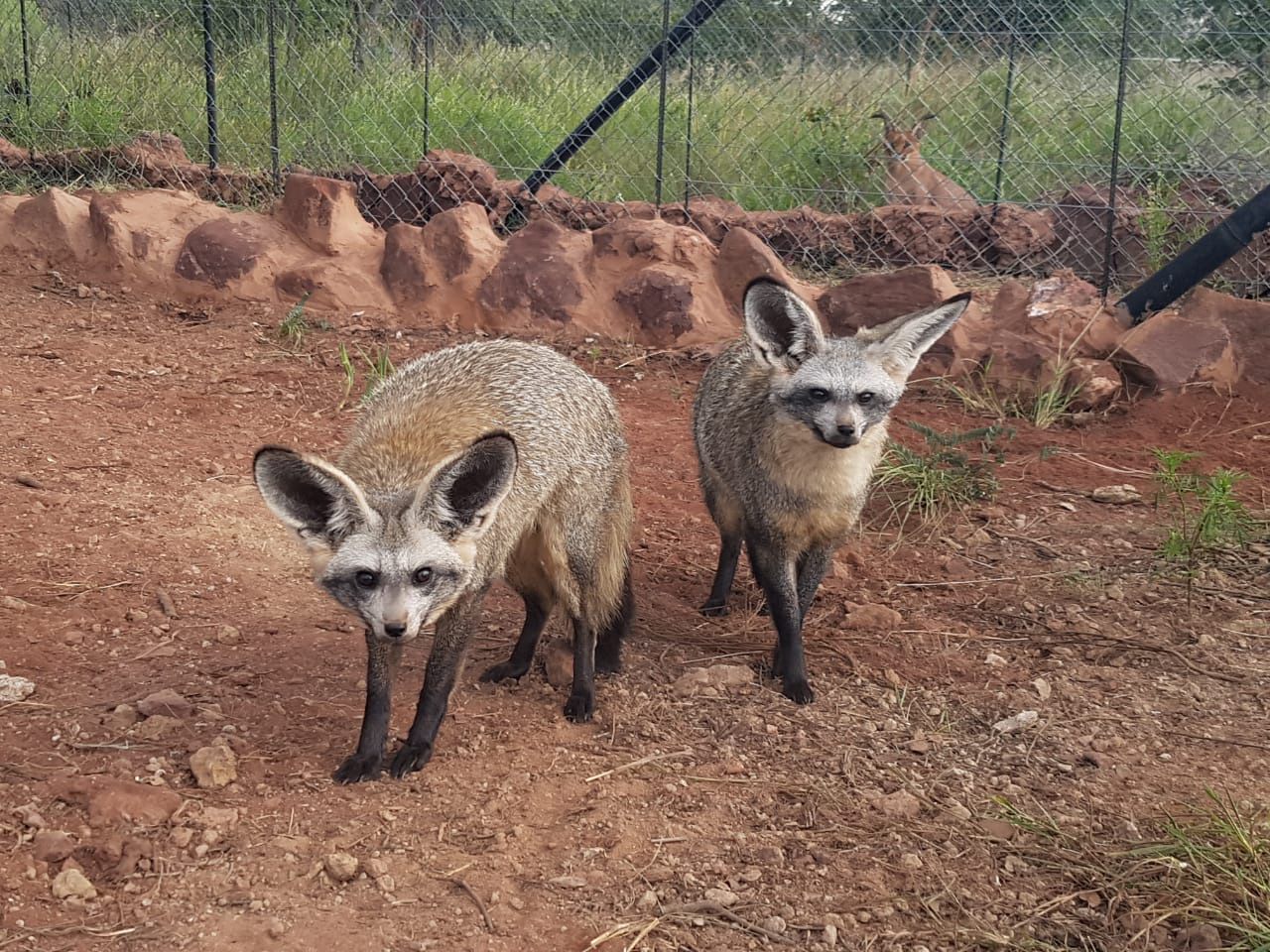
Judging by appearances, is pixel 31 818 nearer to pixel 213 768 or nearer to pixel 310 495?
pixel 213 768

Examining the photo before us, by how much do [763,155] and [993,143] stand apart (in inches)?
65.0

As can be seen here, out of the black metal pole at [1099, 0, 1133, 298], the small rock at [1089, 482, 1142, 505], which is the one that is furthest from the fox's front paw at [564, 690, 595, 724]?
the black metal pole at [1099, 0, 1133, 298]

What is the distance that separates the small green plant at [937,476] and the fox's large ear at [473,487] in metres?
2.86

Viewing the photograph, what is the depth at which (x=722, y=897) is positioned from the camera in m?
3.19

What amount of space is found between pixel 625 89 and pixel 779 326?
4.15 meters

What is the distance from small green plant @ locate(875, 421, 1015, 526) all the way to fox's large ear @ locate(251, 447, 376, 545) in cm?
318

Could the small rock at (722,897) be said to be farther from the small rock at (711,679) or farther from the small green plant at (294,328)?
the small green plant at (294,328)

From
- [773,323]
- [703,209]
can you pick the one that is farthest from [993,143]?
[773,323]

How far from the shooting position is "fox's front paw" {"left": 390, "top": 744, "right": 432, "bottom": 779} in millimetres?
3822

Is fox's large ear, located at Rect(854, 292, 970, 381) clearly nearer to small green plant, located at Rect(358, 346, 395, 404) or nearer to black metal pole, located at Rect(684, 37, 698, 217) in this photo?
small green plant, located at Rect(358, 346, 395, 404)

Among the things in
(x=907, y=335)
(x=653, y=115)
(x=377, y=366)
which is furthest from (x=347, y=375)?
(x=907, y=335)

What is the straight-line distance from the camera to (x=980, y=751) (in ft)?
13.1

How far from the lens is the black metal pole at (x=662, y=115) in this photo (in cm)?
822

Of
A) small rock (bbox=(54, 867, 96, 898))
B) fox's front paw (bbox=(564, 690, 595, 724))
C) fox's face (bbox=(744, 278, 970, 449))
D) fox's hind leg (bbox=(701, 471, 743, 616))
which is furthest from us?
fox's hind leg (bbox=(701, 471, 743, 616))
